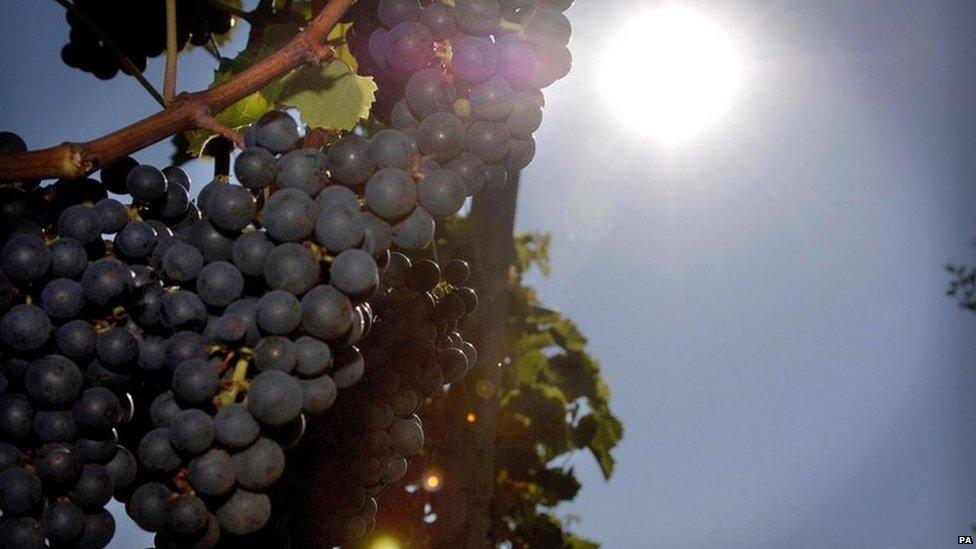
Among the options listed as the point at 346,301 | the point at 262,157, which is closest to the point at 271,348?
the point at 346,301

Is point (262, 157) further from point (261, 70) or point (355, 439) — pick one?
point (355, 439)

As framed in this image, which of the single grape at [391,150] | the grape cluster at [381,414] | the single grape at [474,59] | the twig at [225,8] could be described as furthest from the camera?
the twig at [225,8]

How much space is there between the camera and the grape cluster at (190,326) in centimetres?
93

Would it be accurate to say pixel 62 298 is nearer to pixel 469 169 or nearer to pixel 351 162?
pixel 351 162

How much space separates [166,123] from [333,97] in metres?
0.38

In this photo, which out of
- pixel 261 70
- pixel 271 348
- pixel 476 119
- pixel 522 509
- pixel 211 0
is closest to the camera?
pixel 271 348

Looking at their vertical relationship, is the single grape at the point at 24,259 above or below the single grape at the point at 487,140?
below

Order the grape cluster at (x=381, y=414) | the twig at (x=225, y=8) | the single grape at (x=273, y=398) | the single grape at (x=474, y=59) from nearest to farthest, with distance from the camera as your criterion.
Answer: the single grape at (x=273, y=398), the single grape at (x=474, y=59), the grape cluster at (x=381, y=414), the twig at (x=225, y=8)

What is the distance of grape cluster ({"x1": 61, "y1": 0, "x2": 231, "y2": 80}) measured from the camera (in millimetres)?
1663

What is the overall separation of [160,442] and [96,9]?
42.6 inches

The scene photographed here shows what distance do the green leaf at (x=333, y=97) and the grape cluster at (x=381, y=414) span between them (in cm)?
23

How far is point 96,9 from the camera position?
1.68 m

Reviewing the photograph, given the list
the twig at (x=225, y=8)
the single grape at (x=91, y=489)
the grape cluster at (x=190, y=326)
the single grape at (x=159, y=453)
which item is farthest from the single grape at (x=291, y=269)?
the twig at (x=225, y=8)

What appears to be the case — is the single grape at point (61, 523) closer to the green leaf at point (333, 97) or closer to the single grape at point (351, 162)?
the single grape at point (351, 162)
